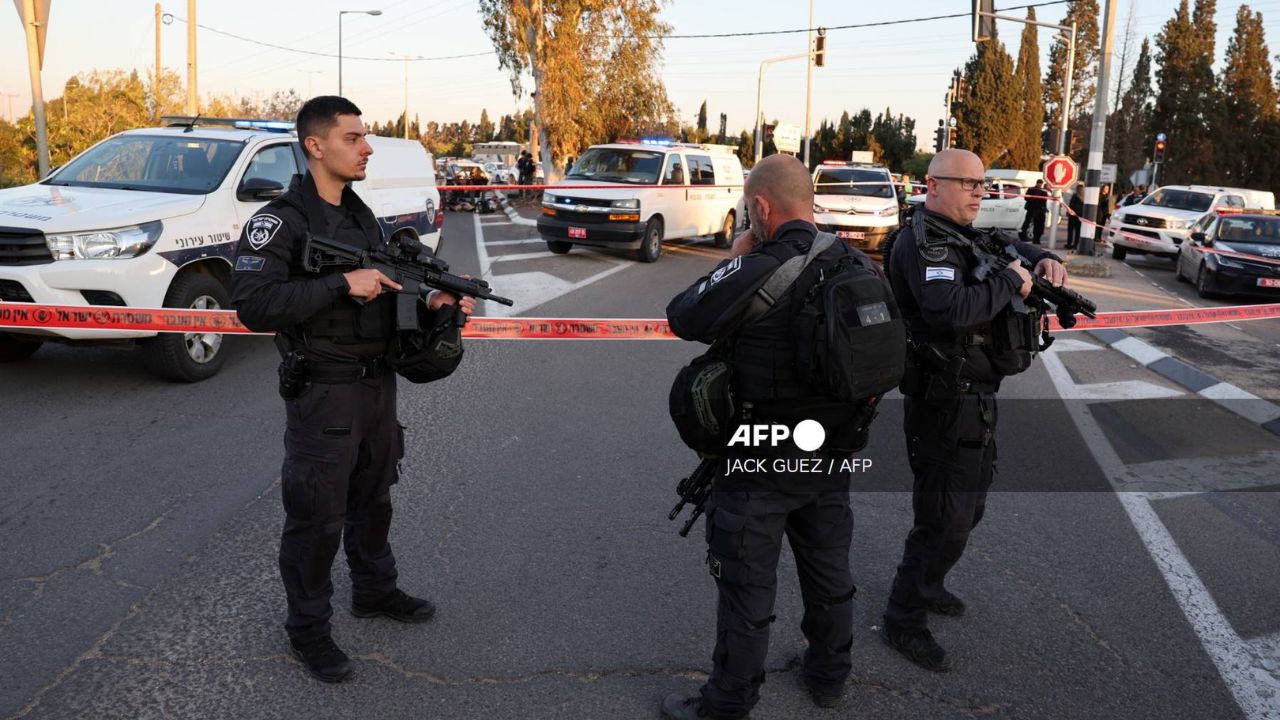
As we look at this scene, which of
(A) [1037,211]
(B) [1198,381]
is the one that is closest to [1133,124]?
(A) [1037,211]

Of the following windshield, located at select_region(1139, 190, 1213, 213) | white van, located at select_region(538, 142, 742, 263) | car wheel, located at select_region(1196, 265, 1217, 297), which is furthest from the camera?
windshield, located at select_region(1139, 190, 1213, 213)

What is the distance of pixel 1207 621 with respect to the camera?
382 centimetres

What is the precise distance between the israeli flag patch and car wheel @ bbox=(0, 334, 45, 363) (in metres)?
6.32

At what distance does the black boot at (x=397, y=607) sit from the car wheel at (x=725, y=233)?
15.4 meters

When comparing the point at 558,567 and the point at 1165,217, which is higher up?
the point at 1165,217

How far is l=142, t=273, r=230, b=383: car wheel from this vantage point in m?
6.75

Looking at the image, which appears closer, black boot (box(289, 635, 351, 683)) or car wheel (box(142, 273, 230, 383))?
black boot (box(289, 635, 351, 683))

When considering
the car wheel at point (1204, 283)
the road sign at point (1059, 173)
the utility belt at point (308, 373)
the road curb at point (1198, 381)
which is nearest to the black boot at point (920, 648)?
the utility belt at point (308, 373)

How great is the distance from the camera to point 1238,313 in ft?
22.8

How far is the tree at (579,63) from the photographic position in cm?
3022

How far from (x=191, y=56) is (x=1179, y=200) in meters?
25.3

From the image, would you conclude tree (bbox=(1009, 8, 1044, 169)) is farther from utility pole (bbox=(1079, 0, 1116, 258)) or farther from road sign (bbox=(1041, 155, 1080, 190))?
road sign (bbox=(1041, 155, 1080, 190))

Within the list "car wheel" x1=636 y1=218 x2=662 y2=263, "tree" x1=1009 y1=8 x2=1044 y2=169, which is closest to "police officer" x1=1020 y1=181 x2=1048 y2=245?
"car wheel" x1=636 y1=218 x2=662 y2=263

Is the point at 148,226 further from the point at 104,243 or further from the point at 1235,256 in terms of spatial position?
the point at 1235,256
